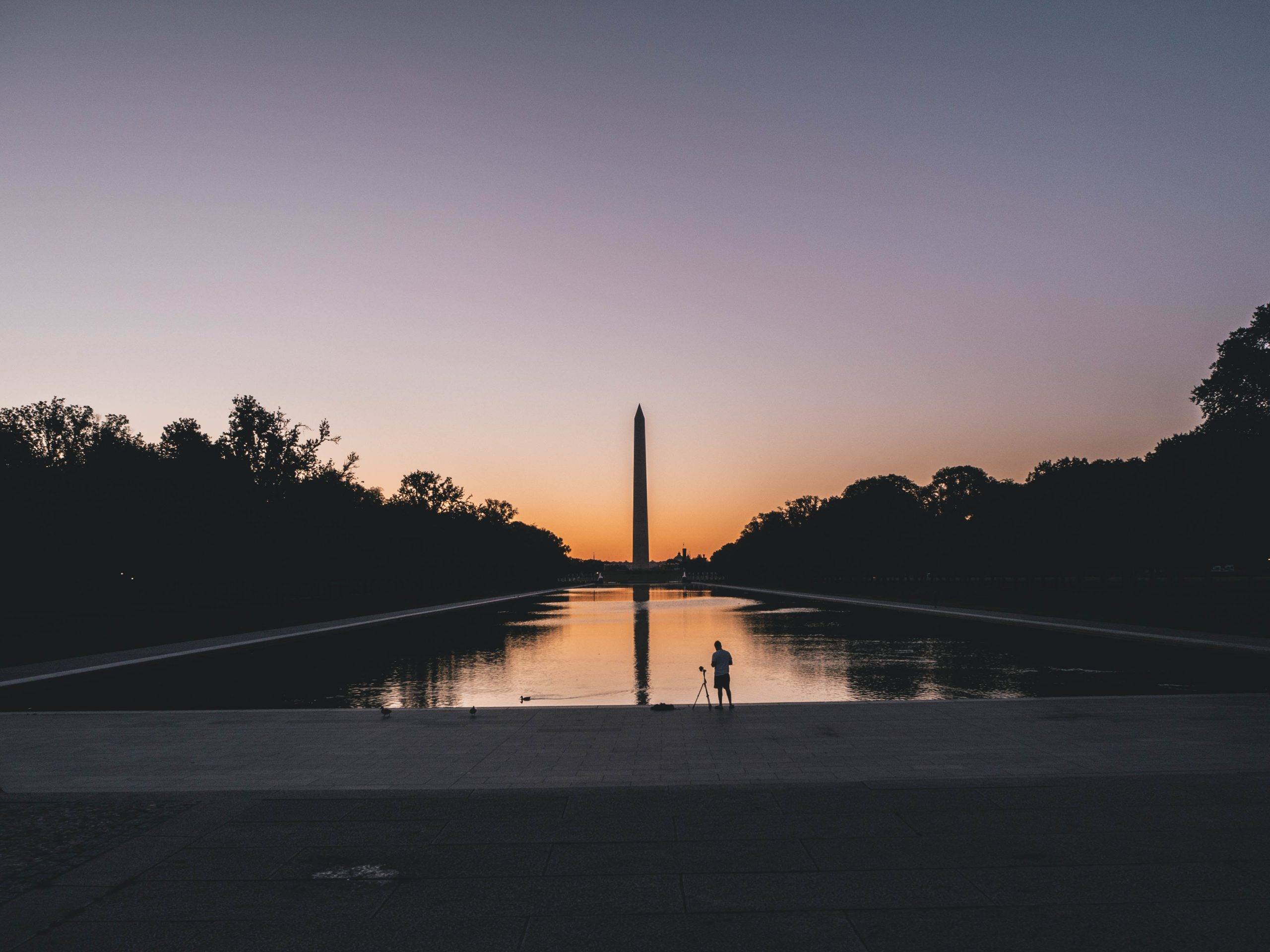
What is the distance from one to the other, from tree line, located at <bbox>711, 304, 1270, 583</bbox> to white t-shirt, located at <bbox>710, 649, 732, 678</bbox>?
1490 inches

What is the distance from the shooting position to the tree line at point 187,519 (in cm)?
4559

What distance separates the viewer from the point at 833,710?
14.1 metres

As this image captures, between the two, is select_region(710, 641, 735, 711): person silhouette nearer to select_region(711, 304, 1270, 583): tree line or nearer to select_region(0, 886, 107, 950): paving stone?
select_region(0, 886, 107, 950): paving stone

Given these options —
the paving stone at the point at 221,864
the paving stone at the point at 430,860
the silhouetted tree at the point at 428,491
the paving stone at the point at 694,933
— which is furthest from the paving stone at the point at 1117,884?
the silhouetted tree at the point at 428,491

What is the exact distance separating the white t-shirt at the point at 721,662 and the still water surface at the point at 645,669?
1972mm

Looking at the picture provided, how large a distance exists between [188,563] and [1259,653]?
5283 centimetres

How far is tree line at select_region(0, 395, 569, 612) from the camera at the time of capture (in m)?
45.6

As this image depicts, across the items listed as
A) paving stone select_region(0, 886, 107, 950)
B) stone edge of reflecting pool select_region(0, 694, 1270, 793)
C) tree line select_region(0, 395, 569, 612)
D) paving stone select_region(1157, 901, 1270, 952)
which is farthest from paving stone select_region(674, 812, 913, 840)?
tree line select_region(0, 395, 569, 612)

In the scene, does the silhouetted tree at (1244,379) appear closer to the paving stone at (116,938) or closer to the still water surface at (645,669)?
the still water surface at (645,669)

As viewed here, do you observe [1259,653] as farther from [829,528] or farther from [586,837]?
[829,528]

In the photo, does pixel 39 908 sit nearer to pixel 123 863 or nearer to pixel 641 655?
pixel 123 863

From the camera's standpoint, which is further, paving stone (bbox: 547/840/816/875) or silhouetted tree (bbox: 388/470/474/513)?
silhouetted tree (bbox: 388/470/474/513)

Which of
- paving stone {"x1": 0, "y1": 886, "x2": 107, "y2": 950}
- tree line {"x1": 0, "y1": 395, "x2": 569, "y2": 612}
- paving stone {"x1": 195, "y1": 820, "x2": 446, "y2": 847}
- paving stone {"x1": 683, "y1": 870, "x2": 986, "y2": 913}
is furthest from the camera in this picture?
tree line {"x1": 0, "y1": 395, "x2": 569, "y2": 612}

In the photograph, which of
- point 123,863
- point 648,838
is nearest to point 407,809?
point 123,863
